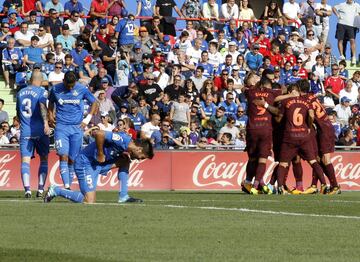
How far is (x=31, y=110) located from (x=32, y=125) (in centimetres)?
25

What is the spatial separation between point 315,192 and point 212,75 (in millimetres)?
9283

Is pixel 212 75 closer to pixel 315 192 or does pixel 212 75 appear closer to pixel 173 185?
pixel 173 185

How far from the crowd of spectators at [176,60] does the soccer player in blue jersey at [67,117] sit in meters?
5.41

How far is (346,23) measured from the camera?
1407 inches

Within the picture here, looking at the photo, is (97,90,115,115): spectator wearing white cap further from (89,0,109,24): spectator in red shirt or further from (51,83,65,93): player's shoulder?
(51,83,65,93): player's shoulder

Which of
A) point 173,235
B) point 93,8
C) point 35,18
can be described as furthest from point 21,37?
point 173,235

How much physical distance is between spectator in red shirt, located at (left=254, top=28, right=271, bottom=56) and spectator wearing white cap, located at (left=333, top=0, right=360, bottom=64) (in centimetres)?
266

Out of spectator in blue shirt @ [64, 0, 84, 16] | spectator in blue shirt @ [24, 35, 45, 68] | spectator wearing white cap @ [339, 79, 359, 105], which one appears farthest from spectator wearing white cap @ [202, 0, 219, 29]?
spectator in blue shirt @ [24, 35, 45, 68]

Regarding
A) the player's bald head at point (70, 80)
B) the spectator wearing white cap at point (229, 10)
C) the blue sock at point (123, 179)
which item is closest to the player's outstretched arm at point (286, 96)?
the player's bald head at point (70, 80)

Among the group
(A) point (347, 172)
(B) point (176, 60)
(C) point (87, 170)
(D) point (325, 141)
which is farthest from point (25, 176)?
(B) point (176, 60)

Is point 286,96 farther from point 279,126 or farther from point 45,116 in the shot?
point 45,116

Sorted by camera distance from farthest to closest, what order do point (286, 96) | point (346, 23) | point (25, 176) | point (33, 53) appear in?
point (346, 23) < point (33, 53) < point (286, 96) < point (25, 176)

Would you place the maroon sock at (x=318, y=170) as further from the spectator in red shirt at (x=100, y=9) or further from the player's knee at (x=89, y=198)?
the spectator in red shirt at (x=100, y=9)

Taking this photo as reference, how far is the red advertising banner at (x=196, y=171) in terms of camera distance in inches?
1059
